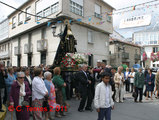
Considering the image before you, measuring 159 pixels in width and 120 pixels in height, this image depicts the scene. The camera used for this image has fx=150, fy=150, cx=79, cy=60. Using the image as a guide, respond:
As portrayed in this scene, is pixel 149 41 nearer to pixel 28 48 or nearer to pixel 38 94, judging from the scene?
pixel 28 48

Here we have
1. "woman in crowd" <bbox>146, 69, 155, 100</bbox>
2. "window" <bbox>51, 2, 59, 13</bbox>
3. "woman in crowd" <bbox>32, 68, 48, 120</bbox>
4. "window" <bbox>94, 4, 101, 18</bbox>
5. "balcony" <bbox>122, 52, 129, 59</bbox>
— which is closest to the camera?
"woman in crowd" <bbox>32, 68, 48, 120</bbox>

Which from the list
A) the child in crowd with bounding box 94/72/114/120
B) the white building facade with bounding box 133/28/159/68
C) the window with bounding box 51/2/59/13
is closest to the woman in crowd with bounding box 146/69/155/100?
the child in crowd with bounding box 94/72/114/120

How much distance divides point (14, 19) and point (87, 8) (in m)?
12.8

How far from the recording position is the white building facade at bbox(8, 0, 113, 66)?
54.6ft

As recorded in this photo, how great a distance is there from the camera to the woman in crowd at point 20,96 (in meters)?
3.63

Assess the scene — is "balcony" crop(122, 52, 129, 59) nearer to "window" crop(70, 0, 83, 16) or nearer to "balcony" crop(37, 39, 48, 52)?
"window" crop(70, 0, 83, 16)

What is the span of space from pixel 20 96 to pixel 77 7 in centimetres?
1536

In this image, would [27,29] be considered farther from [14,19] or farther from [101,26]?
[101,26]

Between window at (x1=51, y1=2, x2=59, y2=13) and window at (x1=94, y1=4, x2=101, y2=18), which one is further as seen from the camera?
window at (x1=94, y1=4, x2=101, y2=18)

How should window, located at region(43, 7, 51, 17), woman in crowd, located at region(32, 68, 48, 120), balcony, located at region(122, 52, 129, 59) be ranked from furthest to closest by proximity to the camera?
balcony, located at region(122, 52, 129, 59), window, located at region(43, 7, 51, 17), woman in crowd, located at region(32, 68, 48, 120)

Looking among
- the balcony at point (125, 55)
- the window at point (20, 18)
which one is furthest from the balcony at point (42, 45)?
the balcony at point (125, 55)

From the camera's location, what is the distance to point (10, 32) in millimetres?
25141

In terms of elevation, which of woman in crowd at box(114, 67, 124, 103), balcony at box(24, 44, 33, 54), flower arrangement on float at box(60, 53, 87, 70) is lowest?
woman in crowd at box(114, 67, 124, 103)

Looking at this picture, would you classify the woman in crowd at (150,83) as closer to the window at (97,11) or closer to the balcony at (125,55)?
the window at (97,11)
